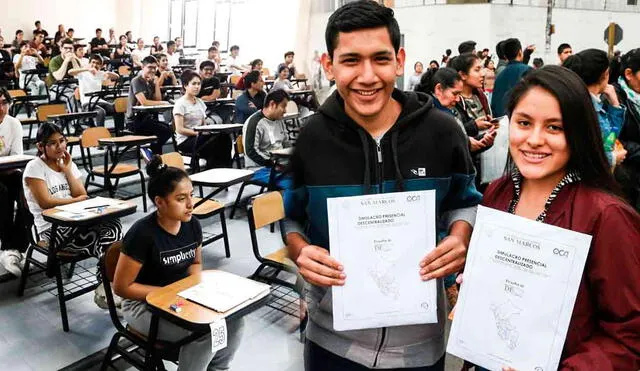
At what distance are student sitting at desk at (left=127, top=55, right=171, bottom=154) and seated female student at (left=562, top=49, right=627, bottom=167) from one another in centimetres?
480

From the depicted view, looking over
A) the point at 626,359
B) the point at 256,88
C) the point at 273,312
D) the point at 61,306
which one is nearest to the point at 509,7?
the point at 256,88

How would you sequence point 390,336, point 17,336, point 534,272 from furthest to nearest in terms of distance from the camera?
point 17,336, point 390,336, point 534,272

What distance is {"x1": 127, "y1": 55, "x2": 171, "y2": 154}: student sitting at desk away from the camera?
6.32 meters

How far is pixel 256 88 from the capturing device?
6.52 meters

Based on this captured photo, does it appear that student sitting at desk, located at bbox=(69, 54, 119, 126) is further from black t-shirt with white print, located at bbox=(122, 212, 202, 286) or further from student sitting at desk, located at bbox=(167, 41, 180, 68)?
black t-shirt with white print, located at bbox=(122, 212, 202, 286)

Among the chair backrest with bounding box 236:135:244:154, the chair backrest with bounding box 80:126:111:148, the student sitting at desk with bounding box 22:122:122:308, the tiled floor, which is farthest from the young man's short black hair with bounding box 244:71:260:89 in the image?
the tiled floor

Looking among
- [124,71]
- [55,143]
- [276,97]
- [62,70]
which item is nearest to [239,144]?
[276,97]

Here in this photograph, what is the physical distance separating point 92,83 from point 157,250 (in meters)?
6.28

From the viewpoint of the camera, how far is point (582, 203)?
101 centimetres

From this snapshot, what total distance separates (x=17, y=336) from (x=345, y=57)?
3.00 meters

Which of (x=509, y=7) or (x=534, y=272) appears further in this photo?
(x=509, y=7)

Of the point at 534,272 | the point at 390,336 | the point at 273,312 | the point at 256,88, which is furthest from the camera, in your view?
the point at 256,88

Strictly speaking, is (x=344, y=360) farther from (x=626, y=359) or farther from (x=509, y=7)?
(x=509, y=7)

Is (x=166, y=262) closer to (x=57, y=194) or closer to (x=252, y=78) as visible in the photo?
(x=57, y=194)
